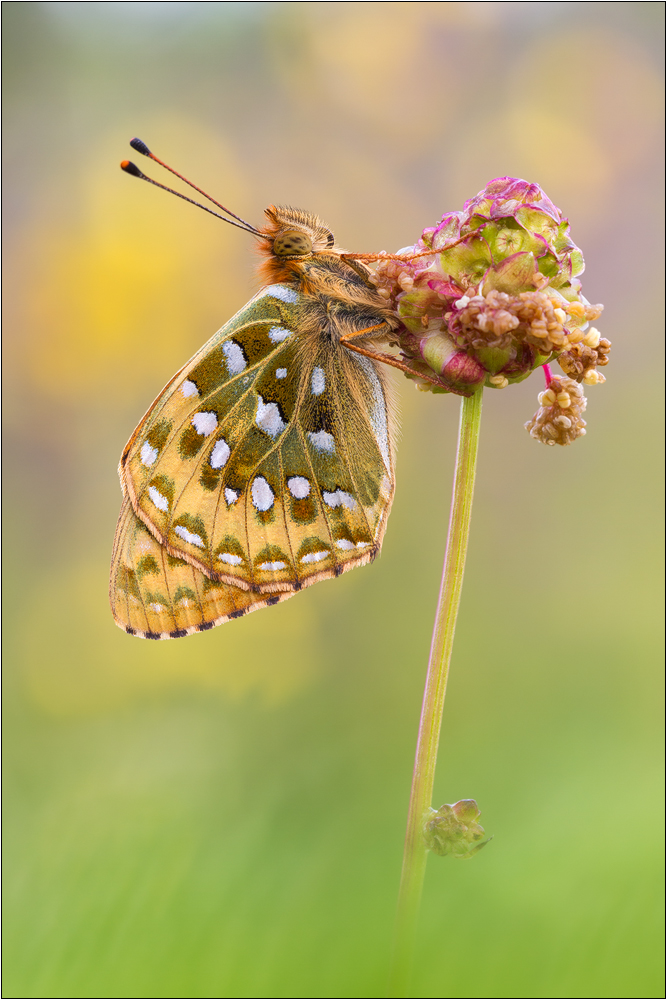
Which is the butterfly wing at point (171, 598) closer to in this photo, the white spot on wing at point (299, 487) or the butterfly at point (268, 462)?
the butterfly at point (268, 462)


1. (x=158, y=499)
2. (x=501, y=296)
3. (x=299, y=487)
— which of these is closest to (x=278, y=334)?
(x=299, y=487)

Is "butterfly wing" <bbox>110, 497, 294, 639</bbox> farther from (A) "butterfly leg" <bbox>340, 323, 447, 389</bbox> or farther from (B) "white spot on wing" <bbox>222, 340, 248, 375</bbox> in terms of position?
(A) "butterfly leg" <bbox>340, 323, 447, 389</bbox>

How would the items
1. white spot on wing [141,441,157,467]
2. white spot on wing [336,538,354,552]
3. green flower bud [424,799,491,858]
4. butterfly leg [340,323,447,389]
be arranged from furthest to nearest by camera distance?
white spot on wing [141,441,157,467] < white spot on wing [336,538,354,552] < butterfly leg [340,323,447,389] < green flower bud [424,799,491,858]

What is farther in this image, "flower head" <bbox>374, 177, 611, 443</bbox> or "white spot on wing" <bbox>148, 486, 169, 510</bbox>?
"white spot on wing" <bbox>148, 486, 169, 510</bbox>

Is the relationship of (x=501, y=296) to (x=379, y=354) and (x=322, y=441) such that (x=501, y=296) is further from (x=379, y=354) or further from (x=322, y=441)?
(x=322, y=441)

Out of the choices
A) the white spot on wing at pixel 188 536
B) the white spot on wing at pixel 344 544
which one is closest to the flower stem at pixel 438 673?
the white spot on wing at pixel 344 544

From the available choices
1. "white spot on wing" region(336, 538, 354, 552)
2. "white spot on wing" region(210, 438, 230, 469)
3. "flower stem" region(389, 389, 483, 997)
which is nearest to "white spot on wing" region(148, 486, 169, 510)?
"white spot on wing" region(210, 438, 230, 469)
